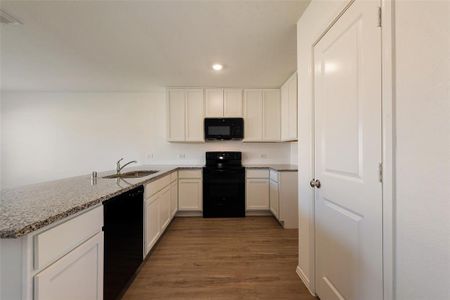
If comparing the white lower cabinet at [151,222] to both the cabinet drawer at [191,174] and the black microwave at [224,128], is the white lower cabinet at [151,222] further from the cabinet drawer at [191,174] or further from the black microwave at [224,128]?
the black microwave at [224,128]

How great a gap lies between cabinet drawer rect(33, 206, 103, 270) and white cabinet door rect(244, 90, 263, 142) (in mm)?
2991

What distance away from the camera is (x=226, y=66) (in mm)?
2861

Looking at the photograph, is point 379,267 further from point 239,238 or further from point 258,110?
point 258,110

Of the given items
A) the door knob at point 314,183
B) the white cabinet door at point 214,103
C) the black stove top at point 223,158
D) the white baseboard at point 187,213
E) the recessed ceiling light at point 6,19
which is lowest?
the white baseboard at point 187,213

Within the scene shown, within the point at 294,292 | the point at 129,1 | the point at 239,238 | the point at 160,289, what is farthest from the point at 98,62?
the point at 294,292

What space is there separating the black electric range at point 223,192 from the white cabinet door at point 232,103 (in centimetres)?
106

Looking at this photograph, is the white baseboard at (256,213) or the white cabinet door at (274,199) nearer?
the white cabinet door at (274,199)

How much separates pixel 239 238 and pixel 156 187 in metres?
1.29

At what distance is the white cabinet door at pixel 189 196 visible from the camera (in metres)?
3.61

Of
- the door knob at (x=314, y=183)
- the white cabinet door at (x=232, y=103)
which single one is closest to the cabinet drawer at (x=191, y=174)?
the white cabinet door at (x=232, y=103)

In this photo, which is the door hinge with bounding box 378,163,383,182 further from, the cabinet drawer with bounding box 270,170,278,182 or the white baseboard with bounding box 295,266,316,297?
the cabinet drawer with bounding box 270,170,278,182

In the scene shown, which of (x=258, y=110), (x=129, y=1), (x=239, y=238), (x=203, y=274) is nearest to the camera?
(x=129, y=1)

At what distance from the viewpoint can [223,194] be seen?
3.59 metres

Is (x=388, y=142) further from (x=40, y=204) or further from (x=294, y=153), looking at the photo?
(x=294, y=153)
